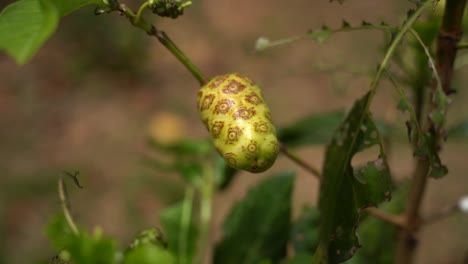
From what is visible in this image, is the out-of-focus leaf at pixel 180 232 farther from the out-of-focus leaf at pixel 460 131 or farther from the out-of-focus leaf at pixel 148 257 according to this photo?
the out-of-focus leaf at pixel 460 131

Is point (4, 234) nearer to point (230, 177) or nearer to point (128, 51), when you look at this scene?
point (128, 51)

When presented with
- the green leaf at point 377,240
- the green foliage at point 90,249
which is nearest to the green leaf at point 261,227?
the green leaf at point 377,240

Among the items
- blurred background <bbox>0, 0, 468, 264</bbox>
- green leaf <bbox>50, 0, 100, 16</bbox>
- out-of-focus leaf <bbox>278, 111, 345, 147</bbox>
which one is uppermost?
green leaf <bbox>50, 0, 100, 16</bbox>

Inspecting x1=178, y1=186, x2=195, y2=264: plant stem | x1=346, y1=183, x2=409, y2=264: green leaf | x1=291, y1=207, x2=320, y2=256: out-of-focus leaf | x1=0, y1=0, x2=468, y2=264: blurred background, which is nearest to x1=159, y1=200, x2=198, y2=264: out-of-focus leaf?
x1=178, y1=186, x2=195, y2=264: plant stem

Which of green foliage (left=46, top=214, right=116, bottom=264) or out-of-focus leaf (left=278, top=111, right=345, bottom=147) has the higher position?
green foliage (left=46, top=214, right=116, bottom=264)

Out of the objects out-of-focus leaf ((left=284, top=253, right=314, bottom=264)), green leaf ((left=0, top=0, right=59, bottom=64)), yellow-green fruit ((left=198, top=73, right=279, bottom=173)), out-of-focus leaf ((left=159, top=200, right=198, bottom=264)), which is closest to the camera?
green leaf ((left=0, top=0, right=59, bottom=64))

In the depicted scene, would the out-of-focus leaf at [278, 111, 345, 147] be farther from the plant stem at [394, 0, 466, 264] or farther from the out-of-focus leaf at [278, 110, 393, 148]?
the plant stem at [394, 0, 466, 264]

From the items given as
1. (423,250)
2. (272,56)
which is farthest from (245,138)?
(272,56)

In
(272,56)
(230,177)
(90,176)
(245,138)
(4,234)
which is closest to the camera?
(245,138)
